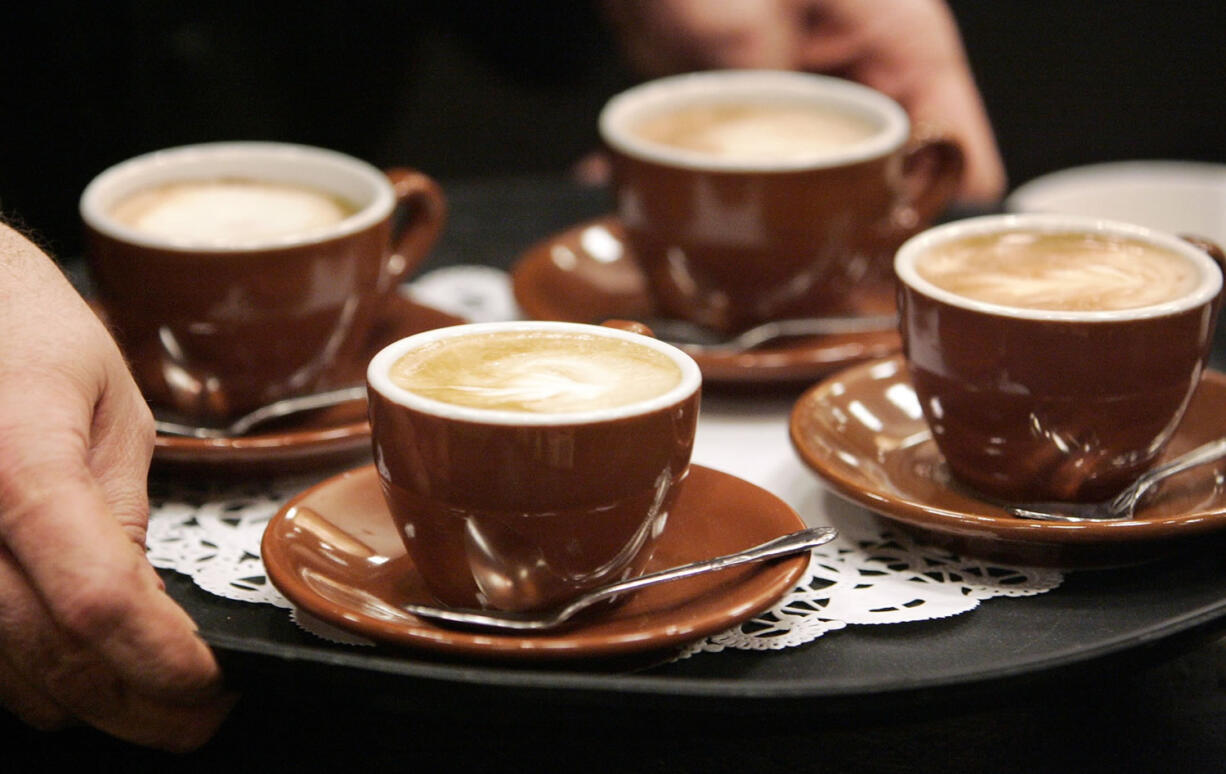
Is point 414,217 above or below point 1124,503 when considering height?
above

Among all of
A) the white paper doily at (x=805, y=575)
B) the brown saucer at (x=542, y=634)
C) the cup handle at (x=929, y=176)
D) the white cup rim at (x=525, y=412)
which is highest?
the white cup rim at (x=525, y=412)

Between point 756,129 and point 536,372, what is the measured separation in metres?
0.59

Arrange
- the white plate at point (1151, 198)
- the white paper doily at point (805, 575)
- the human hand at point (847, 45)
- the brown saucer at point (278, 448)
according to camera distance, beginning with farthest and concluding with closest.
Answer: the white plate at point (1151, 198) → the human hand at point (847, 45) → the brown saucer at point (278, 448) → the white paper doily at point (805, 575)

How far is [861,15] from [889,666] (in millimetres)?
1131

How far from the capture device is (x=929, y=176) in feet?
4.14

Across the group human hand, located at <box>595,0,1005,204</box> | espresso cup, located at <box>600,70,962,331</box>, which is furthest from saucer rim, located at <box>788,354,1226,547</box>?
human hand, located at <box>595,0,1005,204</box>

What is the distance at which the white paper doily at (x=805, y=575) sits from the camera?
0.73 m

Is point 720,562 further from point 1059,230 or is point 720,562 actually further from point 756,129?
point 756,129

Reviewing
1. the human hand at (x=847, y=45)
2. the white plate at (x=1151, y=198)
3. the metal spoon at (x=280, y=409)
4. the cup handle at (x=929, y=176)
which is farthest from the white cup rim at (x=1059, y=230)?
the white plate at (x=1151, y=198)

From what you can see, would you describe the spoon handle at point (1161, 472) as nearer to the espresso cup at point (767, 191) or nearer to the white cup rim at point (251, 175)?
the espresso cup at point (767, 191)

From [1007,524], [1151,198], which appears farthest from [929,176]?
[1151,198]

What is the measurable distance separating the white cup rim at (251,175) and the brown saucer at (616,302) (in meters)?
0.17

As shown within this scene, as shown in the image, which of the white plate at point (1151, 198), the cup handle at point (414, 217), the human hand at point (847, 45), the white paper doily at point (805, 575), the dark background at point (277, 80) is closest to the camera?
the white paper doily at point (805, 575)

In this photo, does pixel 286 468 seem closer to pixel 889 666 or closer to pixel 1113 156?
pixel 889 666
